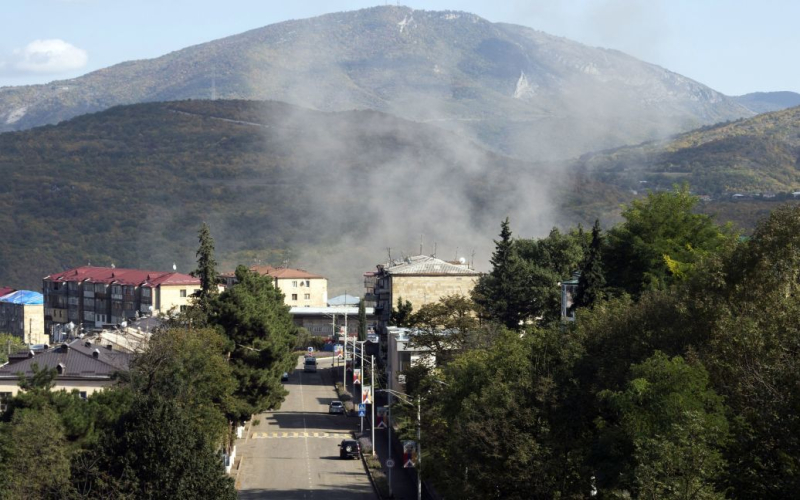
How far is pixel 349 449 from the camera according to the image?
203 feet

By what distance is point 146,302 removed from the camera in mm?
126750

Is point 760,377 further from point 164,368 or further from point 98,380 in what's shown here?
point 98,380

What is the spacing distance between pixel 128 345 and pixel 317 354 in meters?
51.4

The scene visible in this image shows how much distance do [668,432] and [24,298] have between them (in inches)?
4726

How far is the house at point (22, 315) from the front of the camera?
134500 mm

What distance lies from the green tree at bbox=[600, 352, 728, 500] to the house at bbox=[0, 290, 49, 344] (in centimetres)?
11087

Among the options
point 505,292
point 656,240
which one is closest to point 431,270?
point 505,292

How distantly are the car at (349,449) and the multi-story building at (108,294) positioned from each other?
206 feet

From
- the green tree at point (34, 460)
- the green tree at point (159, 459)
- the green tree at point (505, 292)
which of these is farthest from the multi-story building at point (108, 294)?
the green tree at point (159, 459)

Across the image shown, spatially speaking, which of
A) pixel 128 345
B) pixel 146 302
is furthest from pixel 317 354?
pixel 128 345

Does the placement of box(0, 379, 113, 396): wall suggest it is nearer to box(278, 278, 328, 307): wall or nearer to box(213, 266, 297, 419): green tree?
box(213, 266, 297, 419): green tree

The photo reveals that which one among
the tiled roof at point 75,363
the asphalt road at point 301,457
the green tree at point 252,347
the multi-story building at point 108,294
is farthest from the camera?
the multi-story building at point 108,294

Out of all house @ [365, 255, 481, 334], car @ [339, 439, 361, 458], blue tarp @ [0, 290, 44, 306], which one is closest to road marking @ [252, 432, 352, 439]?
car @ [339, 439, 361, 458]

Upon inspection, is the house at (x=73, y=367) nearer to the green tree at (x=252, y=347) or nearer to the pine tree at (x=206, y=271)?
the green tree at (x=252, y=347)
